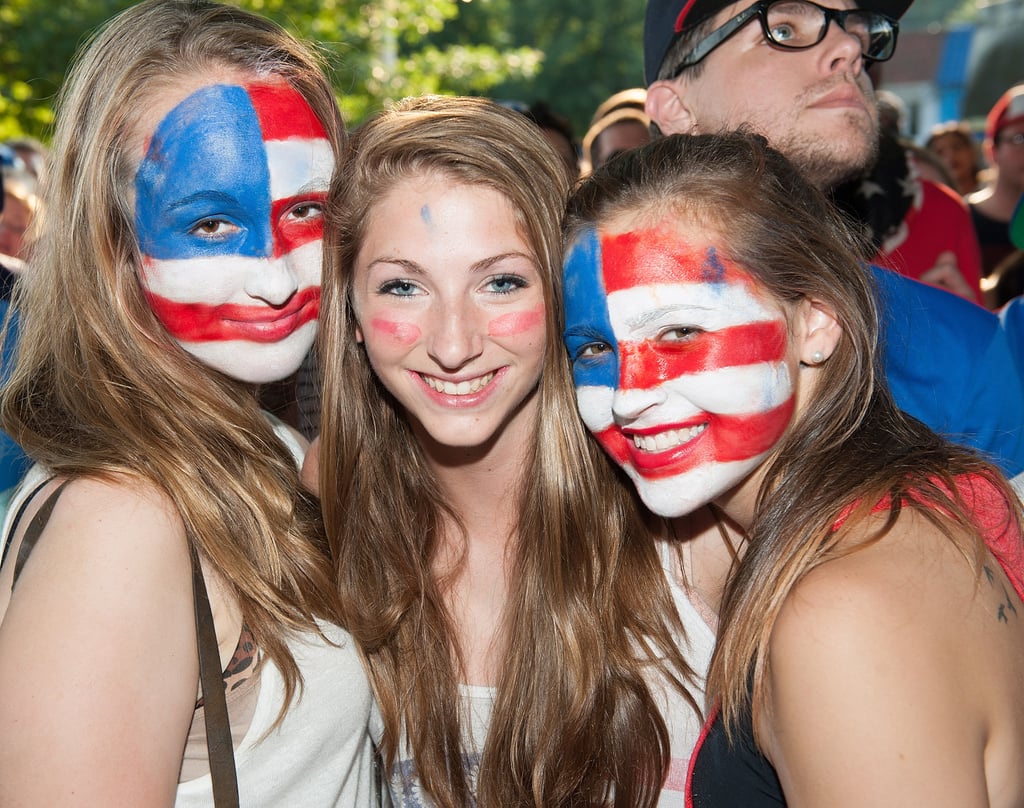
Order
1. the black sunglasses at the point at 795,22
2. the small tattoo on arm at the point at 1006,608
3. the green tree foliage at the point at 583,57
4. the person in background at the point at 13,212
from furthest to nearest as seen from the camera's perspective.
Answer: the green tree foliage at the point at 583,57
the person in background at the point at 13,212
the black sunglasses at the point at 795,22
the small tattoo on arm at the point at 1006,608

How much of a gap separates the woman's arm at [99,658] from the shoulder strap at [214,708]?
0.02 metres

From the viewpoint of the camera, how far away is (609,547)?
2.31 meters

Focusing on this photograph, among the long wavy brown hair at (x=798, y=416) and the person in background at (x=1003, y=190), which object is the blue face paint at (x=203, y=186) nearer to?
the long wavy brown hair at (x=798, y=416)

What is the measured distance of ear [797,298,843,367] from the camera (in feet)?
6.34

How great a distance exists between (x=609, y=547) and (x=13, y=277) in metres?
2.50

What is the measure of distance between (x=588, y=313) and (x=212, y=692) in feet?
3.25

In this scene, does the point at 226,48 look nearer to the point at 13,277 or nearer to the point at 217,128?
the point at 217,128

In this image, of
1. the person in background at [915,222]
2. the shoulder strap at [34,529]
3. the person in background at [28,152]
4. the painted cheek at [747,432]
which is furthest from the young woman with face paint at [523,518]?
the person in background at [28,152]

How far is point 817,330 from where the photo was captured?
76.4 inches

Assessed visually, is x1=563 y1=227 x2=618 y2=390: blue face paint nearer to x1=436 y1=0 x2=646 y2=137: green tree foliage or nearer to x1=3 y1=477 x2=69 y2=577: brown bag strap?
x1=3 y1=477 x2=69 y2=577: brown bag strap

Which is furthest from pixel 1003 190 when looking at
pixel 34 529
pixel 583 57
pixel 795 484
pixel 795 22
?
pixel 583 57

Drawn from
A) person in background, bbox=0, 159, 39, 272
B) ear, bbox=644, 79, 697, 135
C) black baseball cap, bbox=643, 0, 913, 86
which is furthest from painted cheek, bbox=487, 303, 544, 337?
person in background, bbox=0, 159, 39, 272

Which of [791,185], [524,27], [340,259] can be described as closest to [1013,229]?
[791,185]

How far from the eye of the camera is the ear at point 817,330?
193 cm
